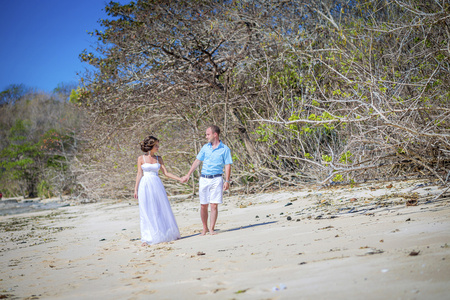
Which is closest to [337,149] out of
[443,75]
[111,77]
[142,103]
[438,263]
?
[443,75]

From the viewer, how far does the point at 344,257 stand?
12.5 ft

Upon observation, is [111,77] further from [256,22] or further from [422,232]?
[422,232]

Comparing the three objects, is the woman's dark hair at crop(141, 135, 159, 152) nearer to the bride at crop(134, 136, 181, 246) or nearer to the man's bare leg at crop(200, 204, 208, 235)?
the bride at crop(134, 136, 181, 246)

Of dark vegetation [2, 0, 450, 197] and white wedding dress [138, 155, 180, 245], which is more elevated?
dark vegetation [2, 0, 450, 197]

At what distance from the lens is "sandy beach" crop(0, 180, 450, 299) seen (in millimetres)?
3113

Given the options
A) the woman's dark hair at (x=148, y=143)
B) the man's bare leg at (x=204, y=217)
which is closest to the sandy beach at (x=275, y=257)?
the man's bare leg at (x=204, y=217)

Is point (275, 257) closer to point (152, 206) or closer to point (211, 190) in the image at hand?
point (211, 190)

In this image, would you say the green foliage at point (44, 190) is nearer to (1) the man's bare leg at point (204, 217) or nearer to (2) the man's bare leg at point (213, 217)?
(1) the man's bare leg at point (204, 217)

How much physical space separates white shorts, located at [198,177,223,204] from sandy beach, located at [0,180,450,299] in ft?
1.89

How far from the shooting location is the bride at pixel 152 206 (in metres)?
6.88

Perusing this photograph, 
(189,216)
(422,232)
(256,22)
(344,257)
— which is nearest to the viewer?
(344,257)

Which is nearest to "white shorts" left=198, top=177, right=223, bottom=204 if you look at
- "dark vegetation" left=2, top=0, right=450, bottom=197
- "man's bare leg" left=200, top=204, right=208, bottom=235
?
"man's bare leg" left=200, top=204, right=208, bottom=235

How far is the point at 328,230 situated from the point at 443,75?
5489 millimetres

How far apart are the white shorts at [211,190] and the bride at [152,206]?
616 millimetres
